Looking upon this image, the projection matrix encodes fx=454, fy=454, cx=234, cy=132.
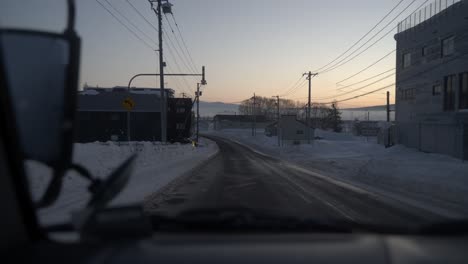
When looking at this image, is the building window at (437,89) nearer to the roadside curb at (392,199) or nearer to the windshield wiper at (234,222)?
the roadside curb at (392,199)

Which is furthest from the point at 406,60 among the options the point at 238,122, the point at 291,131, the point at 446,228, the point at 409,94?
the point at 238,122

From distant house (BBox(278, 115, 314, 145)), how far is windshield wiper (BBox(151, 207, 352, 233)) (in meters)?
58.8

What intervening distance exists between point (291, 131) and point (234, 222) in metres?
61.3

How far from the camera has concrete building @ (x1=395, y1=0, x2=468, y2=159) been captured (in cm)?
3000

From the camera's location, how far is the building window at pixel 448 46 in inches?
1246

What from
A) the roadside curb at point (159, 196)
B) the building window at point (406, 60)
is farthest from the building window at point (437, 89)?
the roadside curb at point (159, 196)

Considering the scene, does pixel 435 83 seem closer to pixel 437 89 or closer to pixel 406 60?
pixel 437 89

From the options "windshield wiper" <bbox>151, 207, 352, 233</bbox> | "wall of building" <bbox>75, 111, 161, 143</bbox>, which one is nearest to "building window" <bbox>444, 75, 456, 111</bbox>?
"windshield wiper" <bbox>151, 207, 352, 233</bbox>

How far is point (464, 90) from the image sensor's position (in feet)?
99.3

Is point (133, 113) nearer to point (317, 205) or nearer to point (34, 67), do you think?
point (317, 205)

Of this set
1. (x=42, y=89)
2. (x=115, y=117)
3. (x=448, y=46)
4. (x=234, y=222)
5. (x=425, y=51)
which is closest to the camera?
(x=42, y=89)

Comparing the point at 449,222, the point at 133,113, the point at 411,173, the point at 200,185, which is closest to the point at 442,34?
the point at 411,173

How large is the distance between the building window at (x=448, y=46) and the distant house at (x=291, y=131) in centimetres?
3056

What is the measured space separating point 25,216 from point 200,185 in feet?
41.8
